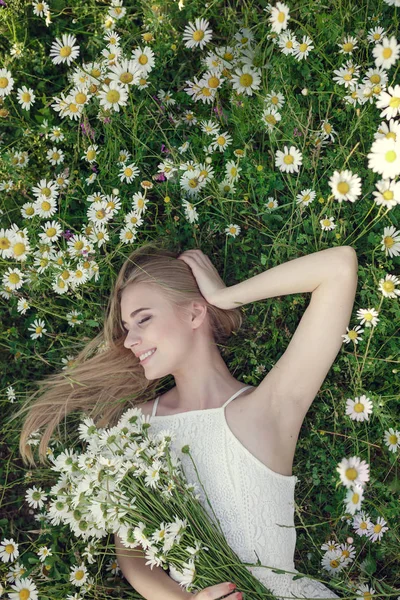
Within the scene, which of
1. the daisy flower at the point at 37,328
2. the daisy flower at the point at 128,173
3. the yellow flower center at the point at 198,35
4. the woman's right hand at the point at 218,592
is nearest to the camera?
the woman's right hand at the point at 218,592

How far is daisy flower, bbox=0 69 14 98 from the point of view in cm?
334

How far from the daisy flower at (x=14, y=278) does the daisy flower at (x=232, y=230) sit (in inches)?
39.8

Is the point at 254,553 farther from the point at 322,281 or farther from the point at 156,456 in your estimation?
the point at 322,281

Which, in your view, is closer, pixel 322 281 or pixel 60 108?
pixel 322 281

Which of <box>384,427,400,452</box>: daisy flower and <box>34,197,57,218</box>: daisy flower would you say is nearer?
<box>384,427,400,452</box>: daisy flower

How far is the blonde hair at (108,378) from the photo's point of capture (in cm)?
316

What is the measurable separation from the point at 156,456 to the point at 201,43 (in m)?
1.94

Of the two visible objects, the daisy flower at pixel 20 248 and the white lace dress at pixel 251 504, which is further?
the daisy flower at pixel 20 248

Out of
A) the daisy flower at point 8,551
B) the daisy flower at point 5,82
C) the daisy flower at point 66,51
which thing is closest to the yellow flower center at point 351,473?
the daisy flower at point 8,551

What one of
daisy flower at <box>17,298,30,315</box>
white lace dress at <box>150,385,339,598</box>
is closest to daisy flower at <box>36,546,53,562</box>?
white lace dress at <box>150,385,339,598</box>

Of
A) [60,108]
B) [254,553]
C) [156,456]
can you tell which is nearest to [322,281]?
[156,456]

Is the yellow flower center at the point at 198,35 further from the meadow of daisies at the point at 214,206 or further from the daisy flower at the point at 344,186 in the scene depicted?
the daisy flower at the point at 344,186

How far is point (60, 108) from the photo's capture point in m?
3.31

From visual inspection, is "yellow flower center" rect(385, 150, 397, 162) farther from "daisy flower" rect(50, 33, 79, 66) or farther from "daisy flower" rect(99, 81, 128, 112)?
"daisy flower" rect(50, 33, 79, 66)
